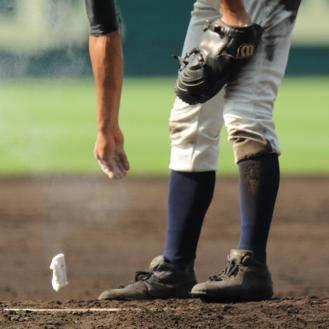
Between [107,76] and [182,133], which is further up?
[107,76]

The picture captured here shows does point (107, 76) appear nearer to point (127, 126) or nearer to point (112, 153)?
point (112, 153)

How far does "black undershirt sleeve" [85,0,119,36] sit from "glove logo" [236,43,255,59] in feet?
1.23

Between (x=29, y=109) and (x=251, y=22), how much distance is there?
773 centimetres

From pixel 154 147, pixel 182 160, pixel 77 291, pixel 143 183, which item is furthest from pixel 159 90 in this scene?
pixel 182 160

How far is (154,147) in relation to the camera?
9.02 m

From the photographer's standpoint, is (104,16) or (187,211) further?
(187,211)

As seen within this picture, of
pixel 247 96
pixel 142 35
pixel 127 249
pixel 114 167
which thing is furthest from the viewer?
pixel 142 35

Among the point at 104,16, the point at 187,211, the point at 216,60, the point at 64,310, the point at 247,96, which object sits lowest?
the point at 64,310

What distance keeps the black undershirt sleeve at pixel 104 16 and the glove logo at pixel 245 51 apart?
14.7 inches

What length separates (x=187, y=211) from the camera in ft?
11.6

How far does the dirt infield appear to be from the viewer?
10.1 ft

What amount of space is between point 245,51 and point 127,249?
2.35 meters

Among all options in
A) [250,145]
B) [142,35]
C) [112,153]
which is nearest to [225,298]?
[250,145]

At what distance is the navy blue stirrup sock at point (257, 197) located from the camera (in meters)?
3.28
